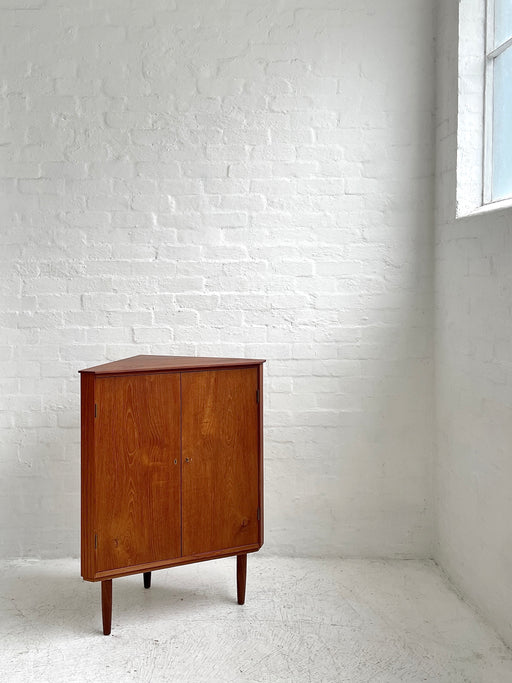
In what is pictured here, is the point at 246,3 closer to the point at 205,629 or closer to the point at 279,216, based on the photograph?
the point at 279,216

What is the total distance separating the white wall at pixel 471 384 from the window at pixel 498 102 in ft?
0.51

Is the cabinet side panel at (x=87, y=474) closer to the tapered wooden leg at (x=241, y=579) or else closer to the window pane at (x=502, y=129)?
the tapered wooden leg at (x=241, y=579)

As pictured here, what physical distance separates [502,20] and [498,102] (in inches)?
13.2

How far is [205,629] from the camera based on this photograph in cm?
274

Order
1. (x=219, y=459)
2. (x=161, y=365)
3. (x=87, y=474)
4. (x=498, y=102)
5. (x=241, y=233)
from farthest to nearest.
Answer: (x=241, y=233) < (x=498, y=102) < (x=219, y=459) < (x=161, y=365) < (x=87, y=474)

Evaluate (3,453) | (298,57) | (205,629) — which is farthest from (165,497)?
(298,57)

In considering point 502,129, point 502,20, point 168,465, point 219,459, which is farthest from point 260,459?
point 502,20

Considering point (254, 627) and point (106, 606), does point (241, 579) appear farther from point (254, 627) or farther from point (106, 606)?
point (106, 606)

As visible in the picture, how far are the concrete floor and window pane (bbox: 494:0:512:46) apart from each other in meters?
2.36

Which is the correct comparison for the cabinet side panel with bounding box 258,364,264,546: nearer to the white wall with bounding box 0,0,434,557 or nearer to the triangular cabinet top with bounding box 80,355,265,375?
the triangular cabinet top with bounding box 80,355,265,375

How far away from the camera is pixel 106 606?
8.87 ft

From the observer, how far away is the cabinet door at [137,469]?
2.64 metres

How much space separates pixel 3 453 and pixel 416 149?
8.16ft

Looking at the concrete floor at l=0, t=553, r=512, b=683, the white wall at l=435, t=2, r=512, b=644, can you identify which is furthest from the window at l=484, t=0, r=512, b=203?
the concrete floor at l=0, t=553, r=512, b=683
